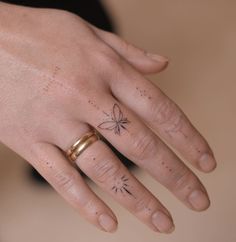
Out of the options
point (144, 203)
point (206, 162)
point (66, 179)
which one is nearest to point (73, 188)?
point (66, 179)

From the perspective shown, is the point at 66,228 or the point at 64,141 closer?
the point at 64,141

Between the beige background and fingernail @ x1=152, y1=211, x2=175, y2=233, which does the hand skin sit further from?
the beige background

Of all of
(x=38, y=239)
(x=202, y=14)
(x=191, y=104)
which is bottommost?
(x=38, y=239)

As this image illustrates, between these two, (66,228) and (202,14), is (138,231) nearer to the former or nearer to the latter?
(66,228)

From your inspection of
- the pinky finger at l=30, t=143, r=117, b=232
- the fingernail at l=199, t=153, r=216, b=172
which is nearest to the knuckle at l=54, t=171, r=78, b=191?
the pinky finger at l=30, t=143, r=117, b=232

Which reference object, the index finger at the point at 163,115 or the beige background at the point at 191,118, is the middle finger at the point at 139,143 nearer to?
the index finger at the point at 163,115

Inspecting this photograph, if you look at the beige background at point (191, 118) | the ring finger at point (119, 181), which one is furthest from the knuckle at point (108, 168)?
the beige background at point (191, 118)

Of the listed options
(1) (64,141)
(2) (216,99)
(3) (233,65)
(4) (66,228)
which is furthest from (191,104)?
(1) (64,141)
